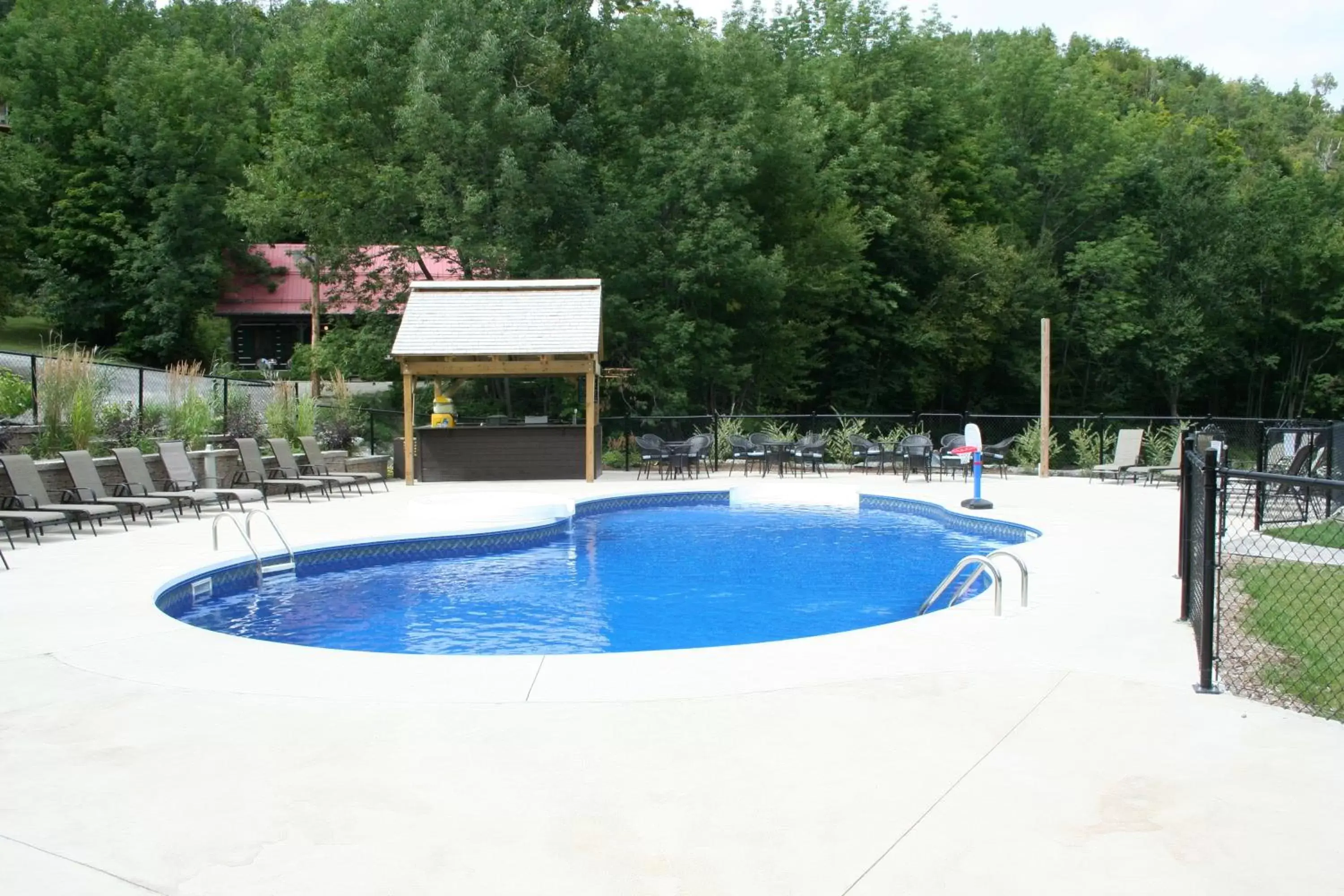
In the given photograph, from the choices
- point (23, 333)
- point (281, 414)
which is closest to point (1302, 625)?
point (281, 414)

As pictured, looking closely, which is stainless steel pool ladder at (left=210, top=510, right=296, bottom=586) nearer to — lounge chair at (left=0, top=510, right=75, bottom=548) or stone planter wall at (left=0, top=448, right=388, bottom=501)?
lounge chair at (left=0, top=510, right=75, bottom=548)

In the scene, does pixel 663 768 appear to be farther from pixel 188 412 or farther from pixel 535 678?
pixel 188 412

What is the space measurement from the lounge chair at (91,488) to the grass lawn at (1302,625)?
1127cm

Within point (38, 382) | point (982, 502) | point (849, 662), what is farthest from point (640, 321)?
point (849, 662)

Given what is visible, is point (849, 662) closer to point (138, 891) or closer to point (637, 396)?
point (138, 891)

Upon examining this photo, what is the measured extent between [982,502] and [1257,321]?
27.6m

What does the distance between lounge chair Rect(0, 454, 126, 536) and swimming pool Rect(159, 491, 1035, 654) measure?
2.76 m

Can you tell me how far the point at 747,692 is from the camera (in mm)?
5406

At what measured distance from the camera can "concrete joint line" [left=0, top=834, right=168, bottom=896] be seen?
126 inches

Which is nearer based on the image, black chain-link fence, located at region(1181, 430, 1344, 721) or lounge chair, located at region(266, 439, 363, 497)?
black chain-link fence, located at region(1181, 430, 1344, 721)

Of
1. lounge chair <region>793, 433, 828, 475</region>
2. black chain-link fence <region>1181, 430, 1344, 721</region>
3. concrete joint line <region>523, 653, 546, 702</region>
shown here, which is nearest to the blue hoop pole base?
black chain-link fence <region>1181, 430, 1344, 721</region>

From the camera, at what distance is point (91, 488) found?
1234 centimetres

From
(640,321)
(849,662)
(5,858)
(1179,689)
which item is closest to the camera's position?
(5,858)

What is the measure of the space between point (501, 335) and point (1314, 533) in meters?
12.3
